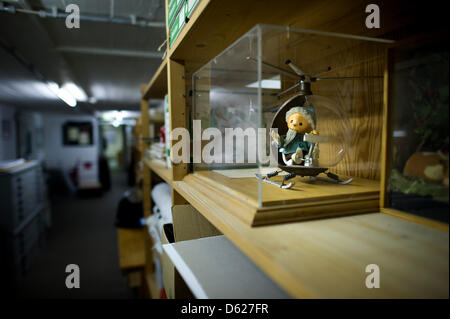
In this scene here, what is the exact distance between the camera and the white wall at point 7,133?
17.5ft

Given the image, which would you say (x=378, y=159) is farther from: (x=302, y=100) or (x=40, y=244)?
(x=40, y=244)

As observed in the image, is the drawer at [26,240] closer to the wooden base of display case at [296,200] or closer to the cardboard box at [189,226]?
the cardboard box at [189,226]

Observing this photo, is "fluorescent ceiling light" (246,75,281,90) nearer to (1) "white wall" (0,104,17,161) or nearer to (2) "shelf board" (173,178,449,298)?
(2) "shelf board" (173,178,449,298)

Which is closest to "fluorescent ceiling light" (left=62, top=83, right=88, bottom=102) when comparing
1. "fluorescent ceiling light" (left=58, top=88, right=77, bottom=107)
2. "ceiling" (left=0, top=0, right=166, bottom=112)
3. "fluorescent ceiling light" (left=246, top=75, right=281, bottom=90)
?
"ceiling" (left=0, top=0, right=166, bottom=112)

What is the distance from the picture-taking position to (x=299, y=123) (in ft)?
2.08

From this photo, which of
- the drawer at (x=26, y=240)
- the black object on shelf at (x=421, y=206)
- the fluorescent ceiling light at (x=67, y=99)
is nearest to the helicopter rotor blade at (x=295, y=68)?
the black object on shelf at (x=421, y=206)

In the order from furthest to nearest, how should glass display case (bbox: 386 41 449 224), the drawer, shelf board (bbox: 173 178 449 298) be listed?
1. the drawer
2. glass display case (bbox: 386 41 449 224)
3. shelf board (bbox: 173 178 449 298)

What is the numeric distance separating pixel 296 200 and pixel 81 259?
11.1ft

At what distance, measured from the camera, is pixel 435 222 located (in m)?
0.42

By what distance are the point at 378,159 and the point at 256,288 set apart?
45cm

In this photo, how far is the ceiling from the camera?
160cm

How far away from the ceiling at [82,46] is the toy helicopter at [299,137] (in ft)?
3.02

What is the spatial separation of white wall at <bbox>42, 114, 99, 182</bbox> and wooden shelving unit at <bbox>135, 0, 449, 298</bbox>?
27.4 feet
